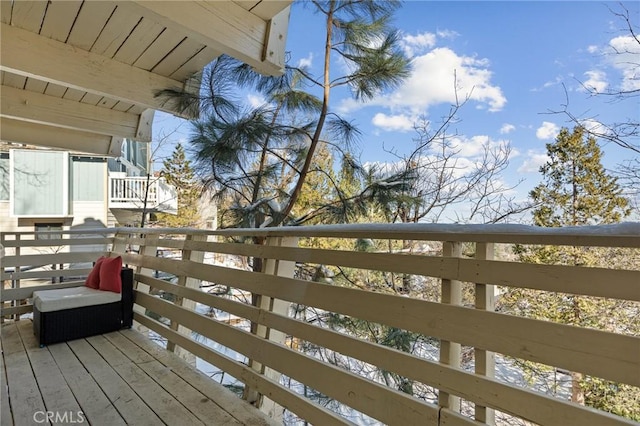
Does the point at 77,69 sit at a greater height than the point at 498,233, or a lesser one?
greater

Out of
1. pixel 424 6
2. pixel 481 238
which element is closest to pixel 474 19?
pixel 424 6

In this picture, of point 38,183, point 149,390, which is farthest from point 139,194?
point 149,390

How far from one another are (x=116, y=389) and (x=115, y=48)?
6.82ft

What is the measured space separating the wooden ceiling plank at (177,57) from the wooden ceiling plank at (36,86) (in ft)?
2.77

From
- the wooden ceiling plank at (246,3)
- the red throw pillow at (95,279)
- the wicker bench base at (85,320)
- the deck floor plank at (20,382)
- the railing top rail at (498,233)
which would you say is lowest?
the deck floor plank at (20,382)

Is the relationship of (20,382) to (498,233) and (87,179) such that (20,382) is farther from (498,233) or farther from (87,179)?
(87,179)

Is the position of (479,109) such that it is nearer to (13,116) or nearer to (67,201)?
(13,116)

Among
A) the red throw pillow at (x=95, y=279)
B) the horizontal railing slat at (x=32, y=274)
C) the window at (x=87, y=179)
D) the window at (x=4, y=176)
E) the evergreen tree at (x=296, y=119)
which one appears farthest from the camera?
the window at (x=87, y=179)

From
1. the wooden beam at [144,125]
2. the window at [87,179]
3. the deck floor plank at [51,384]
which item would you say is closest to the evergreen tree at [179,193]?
the window at [87,179]

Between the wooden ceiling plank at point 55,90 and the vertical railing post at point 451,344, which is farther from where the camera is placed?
the wooden ceiling plank at point 55,90

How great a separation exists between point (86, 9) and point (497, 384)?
250cm

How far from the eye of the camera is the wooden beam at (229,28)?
1.53m

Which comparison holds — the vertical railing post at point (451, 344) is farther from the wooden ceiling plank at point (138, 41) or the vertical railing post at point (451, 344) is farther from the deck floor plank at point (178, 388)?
the wooden ceiling plank at point (138, 41)

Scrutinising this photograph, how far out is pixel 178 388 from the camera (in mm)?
2027
